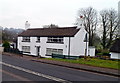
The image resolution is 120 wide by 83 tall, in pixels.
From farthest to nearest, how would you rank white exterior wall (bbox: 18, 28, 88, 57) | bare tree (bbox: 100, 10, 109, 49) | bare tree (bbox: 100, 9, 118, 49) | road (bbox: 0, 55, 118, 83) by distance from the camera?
bare tree (bbox: 100, 10, 109, 49) → bare tree (bbox: 100, 9, 118, 49) → white exterior wall (bbox: 18, 28, 88, 57) → road (bbox: 0, 55, 118, 83)

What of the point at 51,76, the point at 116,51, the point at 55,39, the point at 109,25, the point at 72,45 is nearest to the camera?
the point at 51,76

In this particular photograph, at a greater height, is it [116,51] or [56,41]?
[56,41]

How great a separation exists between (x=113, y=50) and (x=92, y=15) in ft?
69.5

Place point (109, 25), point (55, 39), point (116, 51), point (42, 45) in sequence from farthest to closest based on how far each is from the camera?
point (109, 25)
point (42, 45)
point (55, 39)
point (116, 51)

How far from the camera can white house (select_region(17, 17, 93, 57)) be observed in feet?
109

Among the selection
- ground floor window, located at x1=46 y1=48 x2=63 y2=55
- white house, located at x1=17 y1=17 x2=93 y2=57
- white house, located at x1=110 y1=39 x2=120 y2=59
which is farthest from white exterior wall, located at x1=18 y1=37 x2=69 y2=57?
white house, located at x1=110 y1=39 x2=120 y2=59

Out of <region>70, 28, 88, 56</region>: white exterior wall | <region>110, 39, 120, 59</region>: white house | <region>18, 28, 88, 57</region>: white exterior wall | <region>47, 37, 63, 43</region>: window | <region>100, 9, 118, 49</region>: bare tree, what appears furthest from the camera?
<region>100, 9, 118, 49</region>: bare tree

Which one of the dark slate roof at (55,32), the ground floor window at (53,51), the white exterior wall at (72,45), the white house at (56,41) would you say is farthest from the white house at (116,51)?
the ground floor window at (53,51)

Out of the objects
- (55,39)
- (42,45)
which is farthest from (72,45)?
(42,45)

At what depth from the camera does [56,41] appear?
35.4m

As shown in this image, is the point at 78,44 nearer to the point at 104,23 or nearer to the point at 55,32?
→ the point at 55,32

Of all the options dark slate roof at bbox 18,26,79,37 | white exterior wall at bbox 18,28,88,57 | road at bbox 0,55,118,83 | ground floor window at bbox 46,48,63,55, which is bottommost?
road at bbox 0,55,118,83

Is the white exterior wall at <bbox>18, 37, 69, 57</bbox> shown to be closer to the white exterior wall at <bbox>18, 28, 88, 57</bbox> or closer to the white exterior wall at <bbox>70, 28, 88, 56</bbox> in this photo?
the white exterior wall at <bbox>18, 28, 88, 57</bbox>

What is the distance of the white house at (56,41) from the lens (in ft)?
109
